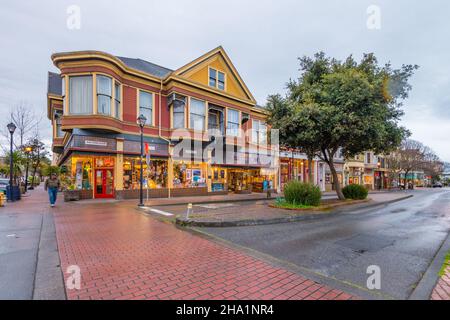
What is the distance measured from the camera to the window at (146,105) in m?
16.8

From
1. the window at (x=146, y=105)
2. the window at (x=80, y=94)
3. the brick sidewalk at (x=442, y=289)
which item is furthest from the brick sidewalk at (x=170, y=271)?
the window at (x=146, y=105)

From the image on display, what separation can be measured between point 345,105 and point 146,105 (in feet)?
45.4

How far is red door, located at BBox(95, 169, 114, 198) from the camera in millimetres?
15430

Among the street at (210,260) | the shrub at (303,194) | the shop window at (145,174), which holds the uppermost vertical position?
the shop window at (145,174)

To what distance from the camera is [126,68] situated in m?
15.5

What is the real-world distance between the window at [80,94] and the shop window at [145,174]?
14.0ft

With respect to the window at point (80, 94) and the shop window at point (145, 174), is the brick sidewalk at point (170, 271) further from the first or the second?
the window at point (80, 94)

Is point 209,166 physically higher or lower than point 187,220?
higher

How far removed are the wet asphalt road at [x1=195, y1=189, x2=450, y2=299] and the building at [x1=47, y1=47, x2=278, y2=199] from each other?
893 centimetres

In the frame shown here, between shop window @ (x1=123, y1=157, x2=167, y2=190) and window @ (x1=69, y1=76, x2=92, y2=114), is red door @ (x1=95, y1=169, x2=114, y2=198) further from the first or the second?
window @ (x1=69, y1=76, x2=92, y2=114)
